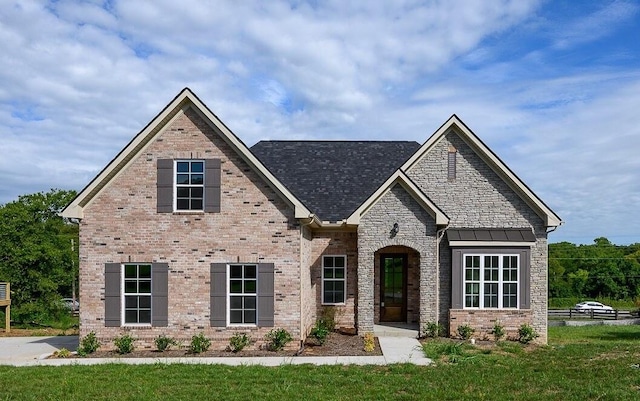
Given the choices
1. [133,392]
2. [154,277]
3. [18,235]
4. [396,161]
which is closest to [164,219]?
[154,277]

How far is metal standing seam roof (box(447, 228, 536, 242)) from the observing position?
16.8 metres

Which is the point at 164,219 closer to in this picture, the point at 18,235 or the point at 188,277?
the point at 188,277

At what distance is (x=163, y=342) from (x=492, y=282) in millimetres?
10291

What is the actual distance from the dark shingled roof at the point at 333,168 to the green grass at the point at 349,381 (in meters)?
7.37

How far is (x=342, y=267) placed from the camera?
722 inches

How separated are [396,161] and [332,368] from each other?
1094 centimetres

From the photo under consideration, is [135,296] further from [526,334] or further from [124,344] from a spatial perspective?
[526,334]

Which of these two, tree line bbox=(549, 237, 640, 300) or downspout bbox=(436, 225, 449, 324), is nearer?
downspout bbox=(436, 225, 449, 324)

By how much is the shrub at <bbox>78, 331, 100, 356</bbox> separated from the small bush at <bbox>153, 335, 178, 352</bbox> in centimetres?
163

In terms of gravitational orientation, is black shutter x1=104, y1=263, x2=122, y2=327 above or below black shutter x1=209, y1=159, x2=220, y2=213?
below

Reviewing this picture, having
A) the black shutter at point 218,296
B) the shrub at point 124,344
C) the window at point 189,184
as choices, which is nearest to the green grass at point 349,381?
the shrub at point 124,344

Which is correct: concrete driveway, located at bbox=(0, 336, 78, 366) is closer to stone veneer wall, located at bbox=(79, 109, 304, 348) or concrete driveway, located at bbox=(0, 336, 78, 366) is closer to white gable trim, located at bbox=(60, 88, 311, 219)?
stone veneer wall, located at bbox=(79, 109, 304, 348)

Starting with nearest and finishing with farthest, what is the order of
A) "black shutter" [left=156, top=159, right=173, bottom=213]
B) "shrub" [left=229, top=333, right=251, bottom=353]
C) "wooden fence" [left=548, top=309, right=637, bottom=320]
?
"shrub" [left=229, top=333, right=251, bottom=353] → "black shutter" [left=156, top=159, right=173, bottom=213] → "wooden fence" [left=548, top=309, right=637, bottom=320]

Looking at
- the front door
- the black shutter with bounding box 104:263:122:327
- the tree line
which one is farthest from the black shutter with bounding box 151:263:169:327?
the tree line
